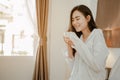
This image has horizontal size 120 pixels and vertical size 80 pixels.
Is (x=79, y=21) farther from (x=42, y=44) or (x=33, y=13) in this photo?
(x=33, y=13)

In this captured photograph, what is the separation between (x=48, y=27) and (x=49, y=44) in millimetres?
296

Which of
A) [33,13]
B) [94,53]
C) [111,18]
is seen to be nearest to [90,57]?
[94,53]

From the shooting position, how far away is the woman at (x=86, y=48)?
41.0 inches

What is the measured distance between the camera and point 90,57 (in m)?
1.02

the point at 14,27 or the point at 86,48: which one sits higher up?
the point at 14,27

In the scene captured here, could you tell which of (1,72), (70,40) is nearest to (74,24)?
(70,40)

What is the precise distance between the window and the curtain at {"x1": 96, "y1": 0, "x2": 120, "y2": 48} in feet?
4.67

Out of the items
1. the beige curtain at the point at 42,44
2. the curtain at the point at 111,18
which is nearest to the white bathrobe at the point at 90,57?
the curtain at the point at 111,18

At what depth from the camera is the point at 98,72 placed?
3.58ft

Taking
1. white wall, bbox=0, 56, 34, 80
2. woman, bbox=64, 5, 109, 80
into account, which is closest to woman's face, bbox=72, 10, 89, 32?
woman, bbox=64, 5, 109, 80

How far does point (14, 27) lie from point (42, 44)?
1.87 feet

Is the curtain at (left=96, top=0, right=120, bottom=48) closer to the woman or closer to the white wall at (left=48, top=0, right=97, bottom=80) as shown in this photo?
the woman

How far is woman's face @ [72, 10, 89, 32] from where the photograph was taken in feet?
3.82

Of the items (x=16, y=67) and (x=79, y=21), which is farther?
(x=16, y=67)
